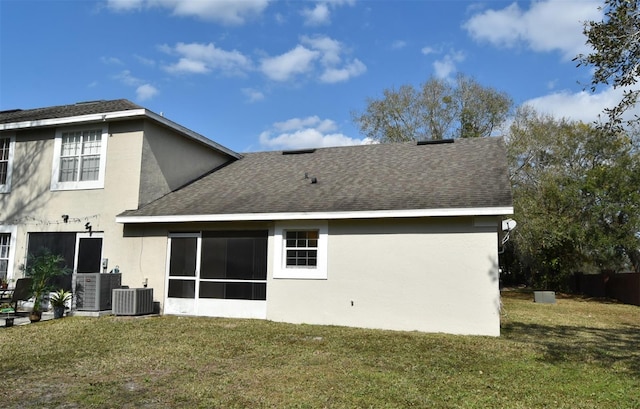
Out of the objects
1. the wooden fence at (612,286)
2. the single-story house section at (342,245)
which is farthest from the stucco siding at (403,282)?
the wooden fence at (612,286)

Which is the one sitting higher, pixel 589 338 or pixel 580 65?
pixel 580 65

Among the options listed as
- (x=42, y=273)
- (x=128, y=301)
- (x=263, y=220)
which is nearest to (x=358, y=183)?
(x=263, y=220)

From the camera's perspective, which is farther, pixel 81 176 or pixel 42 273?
pixel 81 176

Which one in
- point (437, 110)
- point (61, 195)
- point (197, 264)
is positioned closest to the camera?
point (197, 264)

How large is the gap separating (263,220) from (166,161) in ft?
14.5

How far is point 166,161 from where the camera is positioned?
1449 cm

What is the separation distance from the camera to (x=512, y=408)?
539 cm

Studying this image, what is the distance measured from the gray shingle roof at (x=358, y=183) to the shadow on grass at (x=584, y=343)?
9.63ft

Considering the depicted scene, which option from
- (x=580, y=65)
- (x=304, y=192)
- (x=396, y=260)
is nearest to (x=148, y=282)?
(x=304, y=192)

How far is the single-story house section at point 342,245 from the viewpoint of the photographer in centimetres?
1050

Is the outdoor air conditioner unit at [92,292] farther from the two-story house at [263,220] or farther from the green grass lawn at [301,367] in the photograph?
the green grass lawn at [301,367]

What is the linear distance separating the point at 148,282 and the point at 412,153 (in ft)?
28.5

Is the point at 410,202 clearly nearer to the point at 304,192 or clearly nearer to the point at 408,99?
the point at 304,192

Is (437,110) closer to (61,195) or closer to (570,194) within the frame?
(570,194)
